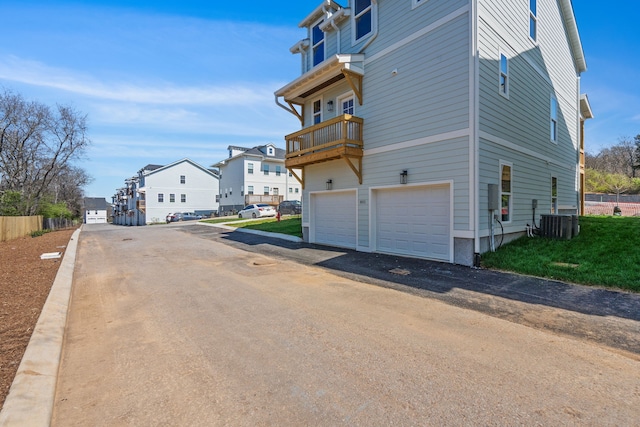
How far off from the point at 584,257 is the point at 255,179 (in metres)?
35.3

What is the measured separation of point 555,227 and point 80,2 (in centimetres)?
1565

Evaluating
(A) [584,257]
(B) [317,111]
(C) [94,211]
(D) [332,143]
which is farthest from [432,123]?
(C) [94,211]

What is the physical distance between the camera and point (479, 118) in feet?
26.1

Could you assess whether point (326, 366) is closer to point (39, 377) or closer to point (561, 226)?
point (39, 377)

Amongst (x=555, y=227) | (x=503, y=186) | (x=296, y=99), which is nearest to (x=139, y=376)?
(x=503, y=186)

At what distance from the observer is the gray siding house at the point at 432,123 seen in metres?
8.16

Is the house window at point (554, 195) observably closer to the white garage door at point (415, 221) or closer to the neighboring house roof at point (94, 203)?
the white garage door at point (415, 221)

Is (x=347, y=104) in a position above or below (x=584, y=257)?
above

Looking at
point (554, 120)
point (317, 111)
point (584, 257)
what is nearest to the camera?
point (584, 257)

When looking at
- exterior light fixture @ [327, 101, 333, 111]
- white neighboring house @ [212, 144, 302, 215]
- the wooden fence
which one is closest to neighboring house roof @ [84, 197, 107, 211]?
white neighboring house @ [212, 144, 302, 215]

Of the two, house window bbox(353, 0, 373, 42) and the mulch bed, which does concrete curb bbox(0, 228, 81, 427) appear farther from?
house window bbox(353, 0, 373, 42)

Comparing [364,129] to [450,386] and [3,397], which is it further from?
[3,397]

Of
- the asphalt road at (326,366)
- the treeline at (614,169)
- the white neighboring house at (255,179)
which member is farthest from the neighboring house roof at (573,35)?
the white neighboring house at (255,179)

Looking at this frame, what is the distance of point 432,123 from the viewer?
28.7 ft
